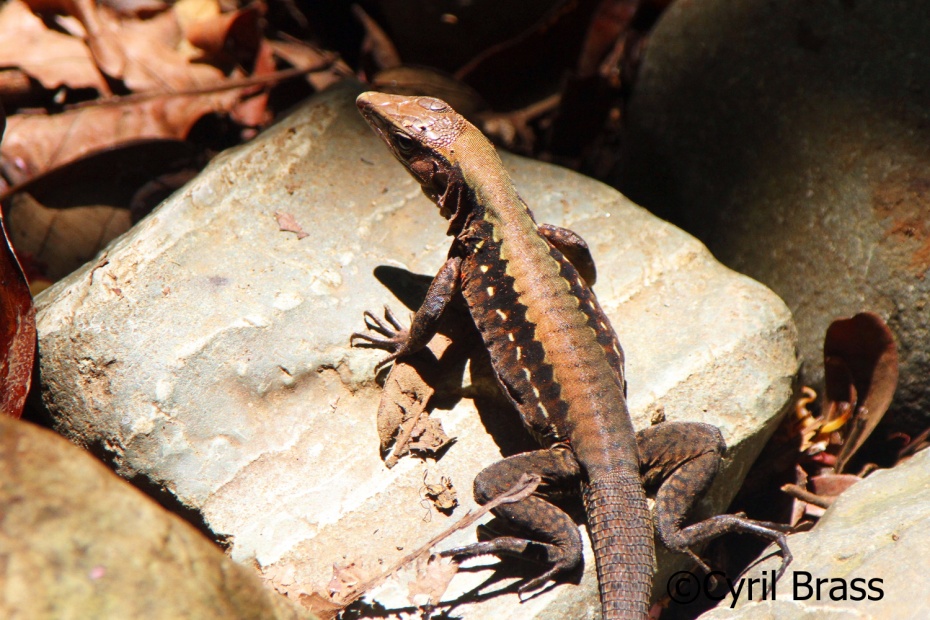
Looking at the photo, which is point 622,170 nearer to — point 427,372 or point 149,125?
point 427,372

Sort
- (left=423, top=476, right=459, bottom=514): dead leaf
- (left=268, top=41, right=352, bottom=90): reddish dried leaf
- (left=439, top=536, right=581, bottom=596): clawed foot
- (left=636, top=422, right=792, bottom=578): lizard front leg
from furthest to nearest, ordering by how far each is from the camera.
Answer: (left=268, top=41, right=352, bottom=90): reddish dried leaf, (left=423, top=476, right=459, bottom=514): dead leaf, (left=636, top=422, right=792, bottom=578): lizard front leg, (left=439, top=536, right=581, bottom=596): clawed foot

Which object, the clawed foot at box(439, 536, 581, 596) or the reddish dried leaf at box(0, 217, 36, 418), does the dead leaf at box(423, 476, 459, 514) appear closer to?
the clawed foot at box(439, 536, 581, 596)

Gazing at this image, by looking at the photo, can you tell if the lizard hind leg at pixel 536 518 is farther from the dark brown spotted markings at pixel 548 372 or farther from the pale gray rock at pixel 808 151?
→ the pale gray rock at pixel 808 151

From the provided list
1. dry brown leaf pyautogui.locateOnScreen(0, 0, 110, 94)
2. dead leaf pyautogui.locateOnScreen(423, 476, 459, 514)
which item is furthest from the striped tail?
dry brown leaf pyautogui.locateOnScreen(0, 0, 110, 94)

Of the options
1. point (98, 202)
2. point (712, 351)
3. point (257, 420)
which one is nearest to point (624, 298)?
point (712, 351)

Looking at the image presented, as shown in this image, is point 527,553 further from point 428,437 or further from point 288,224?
point 288,224

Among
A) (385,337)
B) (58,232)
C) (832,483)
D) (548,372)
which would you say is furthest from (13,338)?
(832,483)
